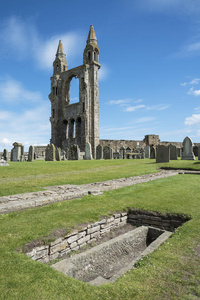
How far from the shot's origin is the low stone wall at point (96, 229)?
269 centimetres

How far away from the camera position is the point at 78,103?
36.0 meters

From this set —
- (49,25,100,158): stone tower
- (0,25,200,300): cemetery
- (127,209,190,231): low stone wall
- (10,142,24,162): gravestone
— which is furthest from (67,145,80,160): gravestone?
(127,209,190,231): low stone wall

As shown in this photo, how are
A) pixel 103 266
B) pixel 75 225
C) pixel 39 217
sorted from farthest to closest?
pixel 39 217 < pixel 75 225 < pixel 103 266

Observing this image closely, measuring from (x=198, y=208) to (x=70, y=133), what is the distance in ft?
114

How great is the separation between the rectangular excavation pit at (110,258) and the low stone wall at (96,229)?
452 millimetres

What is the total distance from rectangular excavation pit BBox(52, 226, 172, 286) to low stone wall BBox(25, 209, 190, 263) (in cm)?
45

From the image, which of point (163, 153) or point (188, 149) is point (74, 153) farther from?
point (188, 149)

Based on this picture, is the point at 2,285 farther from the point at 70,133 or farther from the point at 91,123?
the point at 70,133

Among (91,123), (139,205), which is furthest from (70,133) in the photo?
(139,205)

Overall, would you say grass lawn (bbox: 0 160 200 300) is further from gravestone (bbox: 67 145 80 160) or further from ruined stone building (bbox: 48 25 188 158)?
ruined stone building (bbox: 48 25 188 158)

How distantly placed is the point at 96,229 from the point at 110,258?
71cm

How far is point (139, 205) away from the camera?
448 cm

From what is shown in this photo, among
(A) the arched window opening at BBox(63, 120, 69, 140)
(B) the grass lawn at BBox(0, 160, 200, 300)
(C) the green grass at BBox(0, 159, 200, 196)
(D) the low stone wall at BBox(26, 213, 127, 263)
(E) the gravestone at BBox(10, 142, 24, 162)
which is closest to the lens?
(B) the grass lawn at BBox(0, 160, 200, 300)

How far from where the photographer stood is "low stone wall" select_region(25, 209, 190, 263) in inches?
106
